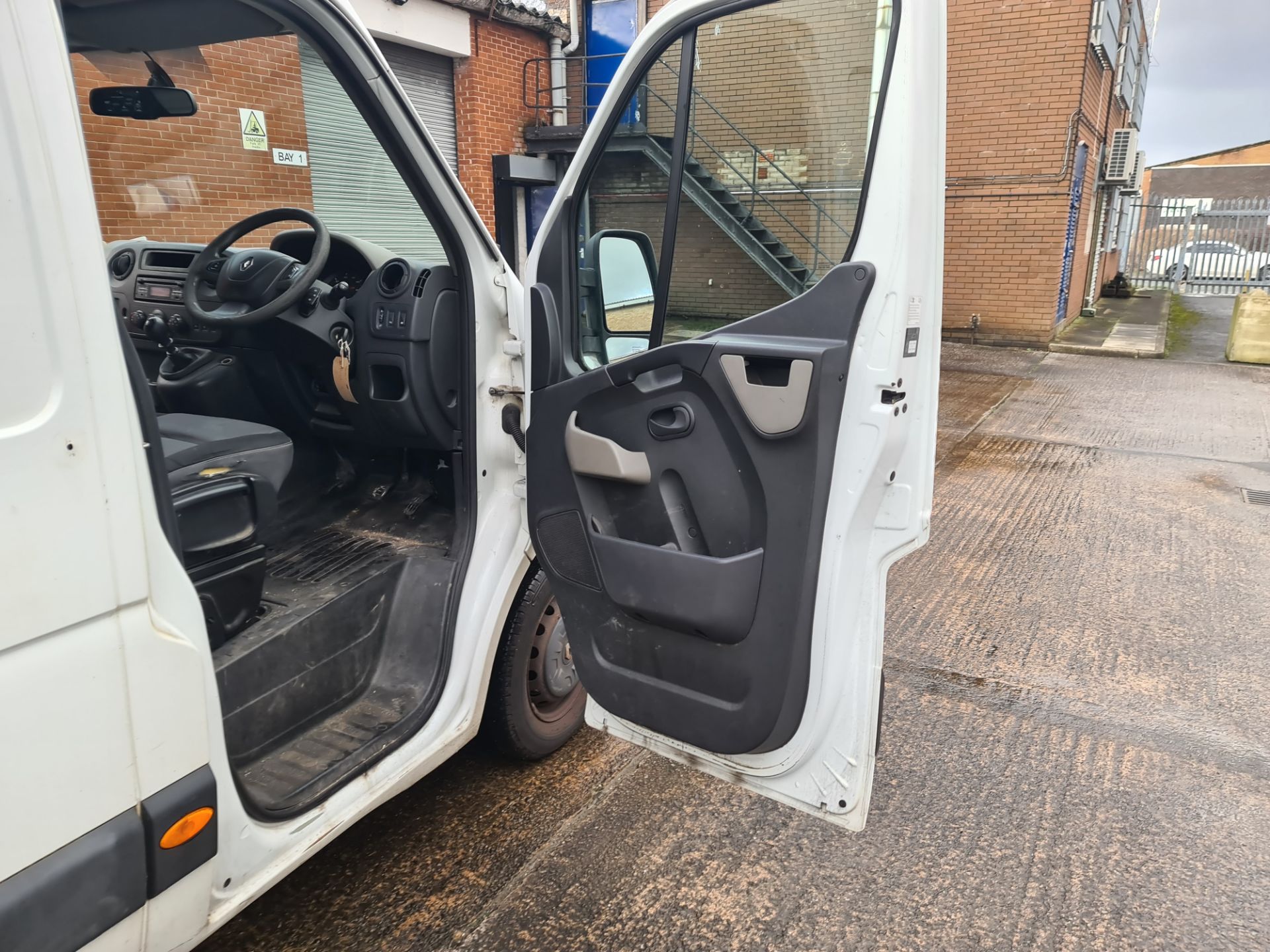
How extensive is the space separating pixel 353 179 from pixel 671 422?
1838 millimetres

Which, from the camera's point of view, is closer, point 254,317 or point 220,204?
point 254,317

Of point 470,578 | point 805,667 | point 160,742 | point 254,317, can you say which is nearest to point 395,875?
point 470,578

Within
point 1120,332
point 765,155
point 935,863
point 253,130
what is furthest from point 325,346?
point 1120,332

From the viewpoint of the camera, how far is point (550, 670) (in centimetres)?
277

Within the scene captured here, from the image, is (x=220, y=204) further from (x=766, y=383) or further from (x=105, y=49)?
(x=766, y=383)

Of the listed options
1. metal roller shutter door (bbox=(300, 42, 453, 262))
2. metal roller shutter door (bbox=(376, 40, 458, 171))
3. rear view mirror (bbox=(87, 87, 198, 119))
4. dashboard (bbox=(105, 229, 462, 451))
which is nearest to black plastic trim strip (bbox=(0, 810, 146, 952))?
dashboard (bbox=(105, 229, 462, 451))

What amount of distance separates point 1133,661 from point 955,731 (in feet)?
3.45

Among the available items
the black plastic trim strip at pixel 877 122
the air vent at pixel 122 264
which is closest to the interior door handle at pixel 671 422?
the black plastic trim strip at pixel 877 122

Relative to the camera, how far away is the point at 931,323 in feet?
5.99

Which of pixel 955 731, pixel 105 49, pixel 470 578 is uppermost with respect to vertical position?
pixel 105 49

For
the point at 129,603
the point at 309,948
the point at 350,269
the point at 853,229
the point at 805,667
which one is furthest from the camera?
the point at 350,269

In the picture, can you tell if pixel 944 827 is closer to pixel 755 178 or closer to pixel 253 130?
pixel 755 178

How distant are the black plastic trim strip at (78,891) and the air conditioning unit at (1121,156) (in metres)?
18.3

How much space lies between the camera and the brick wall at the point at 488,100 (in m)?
11.7
